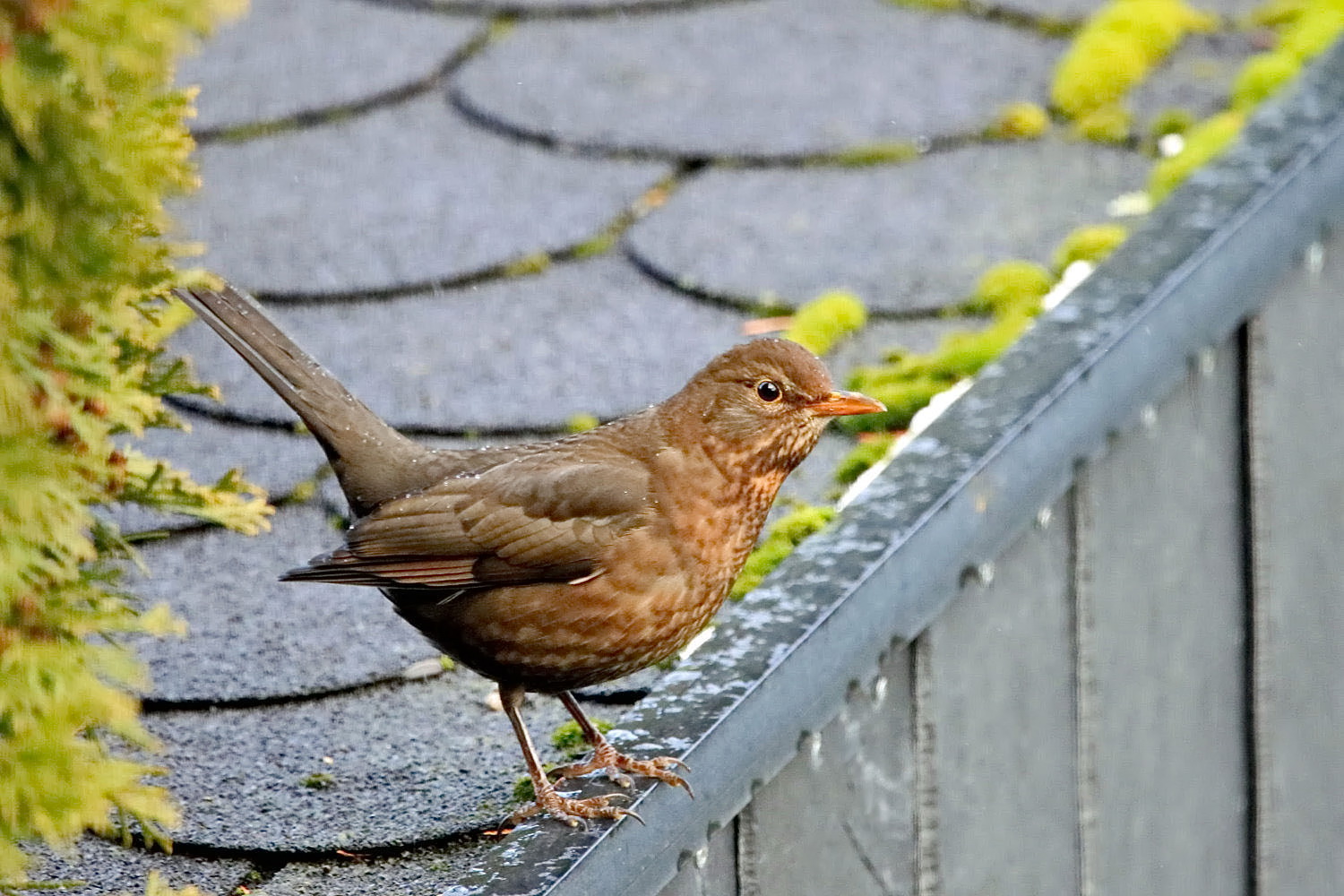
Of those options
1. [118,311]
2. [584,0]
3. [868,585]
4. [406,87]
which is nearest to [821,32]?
[584,0]

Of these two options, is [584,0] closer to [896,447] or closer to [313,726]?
[896,447]

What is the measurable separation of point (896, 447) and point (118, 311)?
176cm

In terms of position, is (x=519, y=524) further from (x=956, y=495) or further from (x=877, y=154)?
(x=877, y=154)

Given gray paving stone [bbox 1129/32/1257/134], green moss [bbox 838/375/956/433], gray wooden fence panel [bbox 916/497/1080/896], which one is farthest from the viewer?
gray paving stone [bbox 1129/32/1257/134]

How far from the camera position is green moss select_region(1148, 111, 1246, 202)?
170 inches

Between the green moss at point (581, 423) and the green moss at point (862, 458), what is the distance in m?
0.46

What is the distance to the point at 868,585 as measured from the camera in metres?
2.77

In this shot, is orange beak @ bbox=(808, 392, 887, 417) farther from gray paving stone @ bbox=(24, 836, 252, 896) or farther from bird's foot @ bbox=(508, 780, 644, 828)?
gray paving stone @ bbox=(24, 836, 252, 896)

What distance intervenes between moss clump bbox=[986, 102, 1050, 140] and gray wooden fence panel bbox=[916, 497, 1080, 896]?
1.72 meters

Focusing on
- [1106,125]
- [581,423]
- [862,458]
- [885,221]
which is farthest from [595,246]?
[1106,125]

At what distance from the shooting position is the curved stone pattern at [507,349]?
12.5 ft

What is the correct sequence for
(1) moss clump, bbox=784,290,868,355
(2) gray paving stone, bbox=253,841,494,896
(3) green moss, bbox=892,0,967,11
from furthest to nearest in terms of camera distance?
1. (3) green moss, bbox=892,0,967,11
2. (1) moss clump, bbox=784,290,868,355
3. (2) gray paving stone, bbox=253,841,494,896

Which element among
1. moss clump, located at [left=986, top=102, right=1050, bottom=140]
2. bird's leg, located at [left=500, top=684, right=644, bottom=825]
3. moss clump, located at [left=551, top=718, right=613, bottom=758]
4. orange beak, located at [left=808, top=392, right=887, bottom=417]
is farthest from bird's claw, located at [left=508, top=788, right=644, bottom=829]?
moss clump, located at [left=986, top=102, right=1050, bottom=140]

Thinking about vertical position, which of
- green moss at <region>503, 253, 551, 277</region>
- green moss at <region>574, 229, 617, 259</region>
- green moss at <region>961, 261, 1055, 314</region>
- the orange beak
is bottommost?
the orange beak
